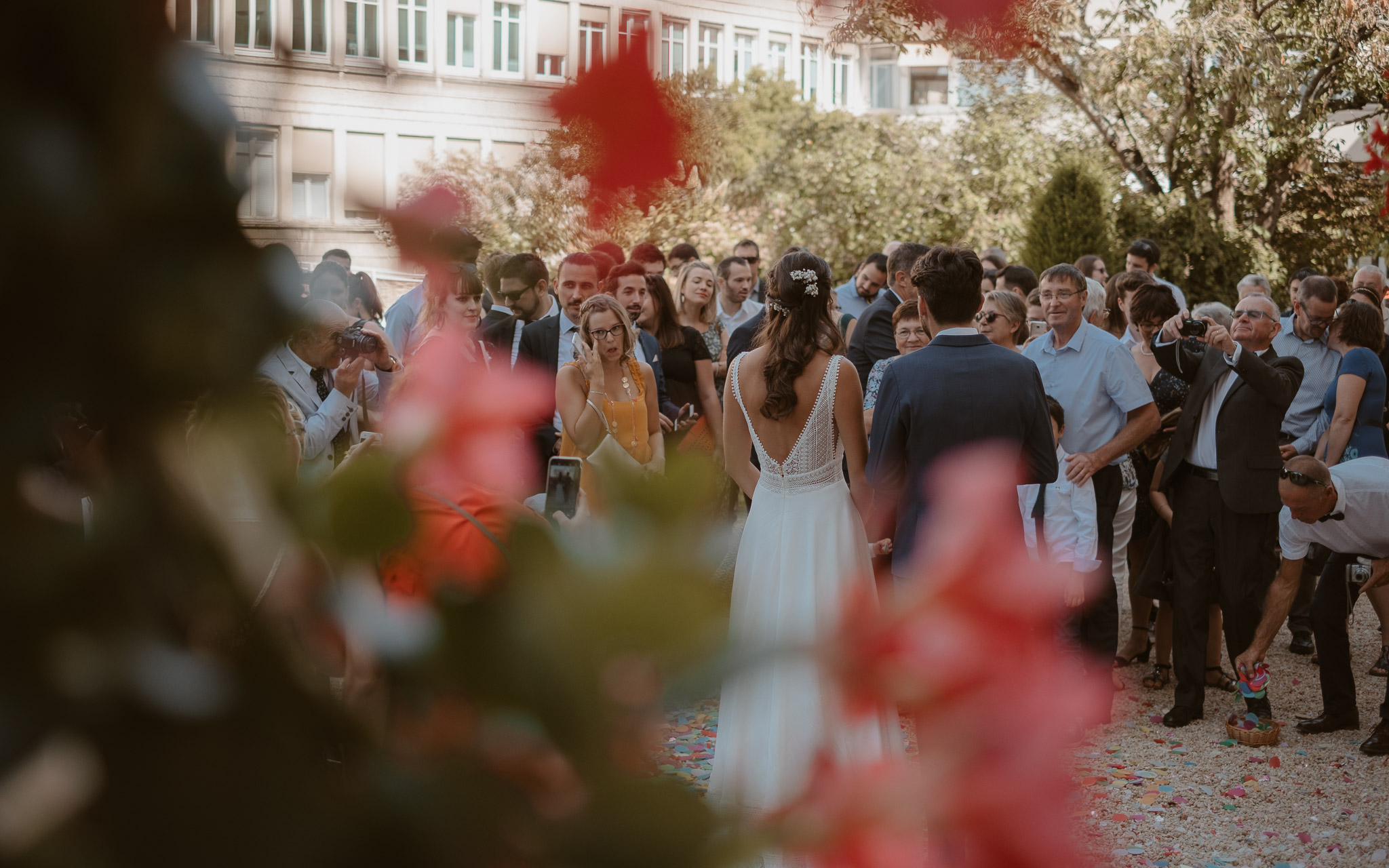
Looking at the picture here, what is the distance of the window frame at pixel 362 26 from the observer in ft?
1.32

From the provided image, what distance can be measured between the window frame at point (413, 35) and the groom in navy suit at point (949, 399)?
11.0ft

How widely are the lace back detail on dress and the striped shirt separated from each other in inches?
153

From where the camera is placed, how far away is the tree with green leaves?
1583cm

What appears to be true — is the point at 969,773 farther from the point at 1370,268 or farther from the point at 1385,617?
the point at 1370,268

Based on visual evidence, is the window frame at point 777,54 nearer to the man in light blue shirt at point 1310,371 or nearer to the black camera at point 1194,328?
the black camera at point 1194,328

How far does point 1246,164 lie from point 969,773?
59.2ft

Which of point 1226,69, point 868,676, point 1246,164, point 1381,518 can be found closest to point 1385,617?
point 1381,518

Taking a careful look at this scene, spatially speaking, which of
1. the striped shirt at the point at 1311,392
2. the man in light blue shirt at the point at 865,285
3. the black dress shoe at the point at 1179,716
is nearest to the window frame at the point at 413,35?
the black dress shoe at the point at 1179,716

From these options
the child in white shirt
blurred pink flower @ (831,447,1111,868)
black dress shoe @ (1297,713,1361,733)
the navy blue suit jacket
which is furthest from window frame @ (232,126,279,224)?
black dress shoe @ (1297,713,1361,733)

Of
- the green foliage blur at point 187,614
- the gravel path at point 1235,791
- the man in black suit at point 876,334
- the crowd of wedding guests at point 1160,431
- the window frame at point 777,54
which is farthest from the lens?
the man in black suit at point 876,334

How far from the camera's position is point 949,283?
3998 mm

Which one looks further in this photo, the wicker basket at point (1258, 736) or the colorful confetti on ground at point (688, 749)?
the wicker basket at point (1258, 736)

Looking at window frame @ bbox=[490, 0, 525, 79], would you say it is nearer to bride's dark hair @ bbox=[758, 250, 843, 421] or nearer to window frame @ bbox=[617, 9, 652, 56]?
window frame @ bbox=[617, 9, 652, 56]

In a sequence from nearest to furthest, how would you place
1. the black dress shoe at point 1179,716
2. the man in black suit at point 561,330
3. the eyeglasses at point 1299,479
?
the eyeglasses at point 1299,479
the black dress shoe at point 1179,716
the man in black suit at point 561,330
